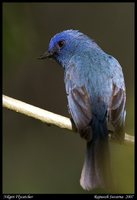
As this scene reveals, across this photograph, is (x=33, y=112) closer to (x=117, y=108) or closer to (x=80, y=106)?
(x=80, y=106)

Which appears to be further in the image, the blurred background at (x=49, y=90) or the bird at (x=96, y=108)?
the blurred background at (x=49, y=90)

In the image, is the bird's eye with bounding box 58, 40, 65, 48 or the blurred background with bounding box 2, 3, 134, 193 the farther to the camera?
the blurred background with bounding box 2, 3, 134, 193

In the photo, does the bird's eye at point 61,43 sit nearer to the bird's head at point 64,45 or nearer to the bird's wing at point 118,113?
the bird's head at point 64,45

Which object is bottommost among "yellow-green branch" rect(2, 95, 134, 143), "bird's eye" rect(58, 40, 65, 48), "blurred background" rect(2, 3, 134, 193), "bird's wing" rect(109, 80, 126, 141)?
"blurred background" rect(2, 3, 134, 193)

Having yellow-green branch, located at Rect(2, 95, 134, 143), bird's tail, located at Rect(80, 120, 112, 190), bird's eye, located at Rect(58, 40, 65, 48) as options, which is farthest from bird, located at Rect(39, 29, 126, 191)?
bird's eye, located at Rect(58, 40, 65, 48)

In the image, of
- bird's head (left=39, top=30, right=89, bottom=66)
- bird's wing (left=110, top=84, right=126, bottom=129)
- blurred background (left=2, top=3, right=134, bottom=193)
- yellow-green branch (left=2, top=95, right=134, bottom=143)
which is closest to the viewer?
yellow-green branch (left=2, top=95, right=134, bottom=143)

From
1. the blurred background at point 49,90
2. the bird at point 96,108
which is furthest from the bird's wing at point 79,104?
the blurred background at point 49,90

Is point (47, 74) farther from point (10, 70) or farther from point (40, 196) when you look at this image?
point (40, 196)

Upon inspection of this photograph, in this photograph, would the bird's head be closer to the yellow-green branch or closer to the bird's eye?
the bird's eye
